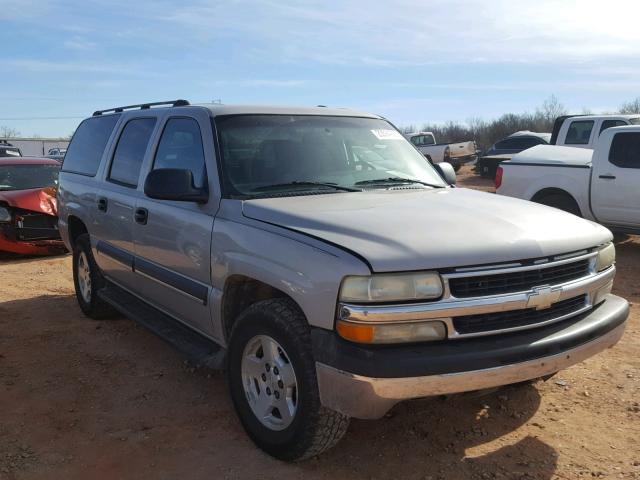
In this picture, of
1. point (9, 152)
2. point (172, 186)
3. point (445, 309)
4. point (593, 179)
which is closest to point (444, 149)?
point (9, 152)

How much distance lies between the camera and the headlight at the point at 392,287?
8.93 ft

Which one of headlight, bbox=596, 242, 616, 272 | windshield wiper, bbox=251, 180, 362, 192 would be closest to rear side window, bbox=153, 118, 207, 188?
windshield wiper, bbox=251, 180, 362, 192

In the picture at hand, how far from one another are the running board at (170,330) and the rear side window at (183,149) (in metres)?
1.02

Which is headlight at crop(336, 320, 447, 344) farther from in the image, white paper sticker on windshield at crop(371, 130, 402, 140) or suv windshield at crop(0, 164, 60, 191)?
suv windshield at crop(0, 164, 60, 191)


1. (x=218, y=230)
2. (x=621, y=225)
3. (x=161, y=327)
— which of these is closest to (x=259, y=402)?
(x=218, y=230)

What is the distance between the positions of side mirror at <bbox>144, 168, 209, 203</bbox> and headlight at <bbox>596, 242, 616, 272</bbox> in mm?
2302

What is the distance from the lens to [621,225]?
881 centimetres

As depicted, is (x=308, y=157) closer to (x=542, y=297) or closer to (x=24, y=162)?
(x=542, y=297)

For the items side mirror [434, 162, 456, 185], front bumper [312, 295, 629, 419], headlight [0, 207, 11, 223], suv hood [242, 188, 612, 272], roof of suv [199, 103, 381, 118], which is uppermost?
roof of suv [199, 103, 381, 118]

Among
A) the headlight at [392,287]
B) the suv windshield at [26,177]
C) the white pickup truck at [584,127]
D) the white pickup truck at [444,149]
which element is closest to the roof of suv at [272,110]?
the headlight at [392,287]

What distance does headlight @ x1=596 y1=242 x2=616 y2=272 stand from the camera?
3.45 metres

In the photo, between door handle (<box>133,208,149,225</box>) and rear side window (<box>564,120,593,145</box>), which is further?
rear side window (<box>564,120,593,145</box>)

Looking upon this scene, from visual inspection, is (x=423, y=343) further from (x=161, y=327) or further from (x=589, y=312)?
(x=161, y=327)

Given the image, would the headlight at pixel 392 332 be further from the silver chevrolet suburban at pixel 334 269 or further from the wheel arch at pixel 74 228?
the wheel arch at pixel 74 228
